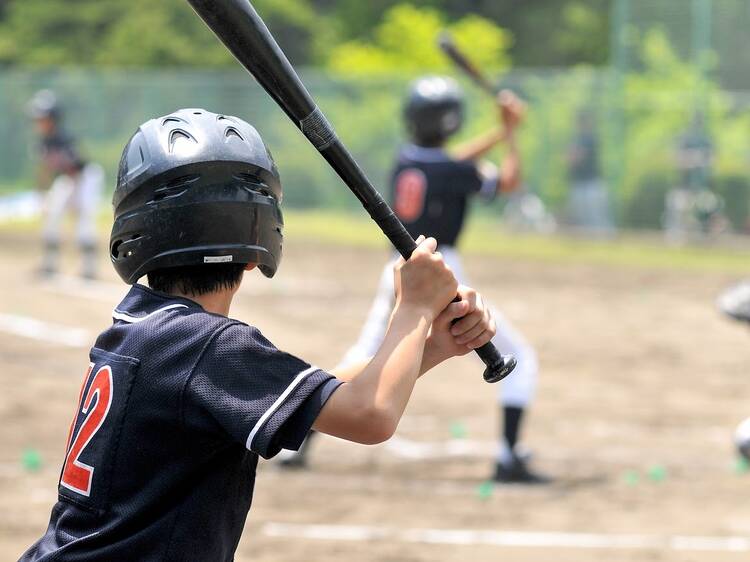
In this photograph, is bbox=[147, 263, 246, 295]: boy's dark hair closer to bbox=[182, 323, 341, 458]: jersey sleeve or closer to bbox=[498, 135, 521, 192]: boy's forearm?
bbox=[182, 323, 341, 458]: jersey sleeve

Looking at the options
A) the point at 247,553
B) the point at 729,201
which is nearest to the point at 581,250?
the point at 729,201

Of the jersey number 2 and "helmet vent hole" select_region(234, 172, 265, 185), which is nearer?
the jersey number 2

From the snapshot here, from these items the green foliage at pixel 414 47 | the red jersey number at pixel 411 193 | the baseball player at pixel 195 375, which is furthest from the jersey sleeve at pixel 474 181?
the green foliage at pixel 414 47

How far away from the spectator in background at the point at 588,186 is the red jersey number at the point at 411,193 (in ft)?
47.3

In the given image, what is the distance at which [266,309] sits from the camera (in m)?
13.1

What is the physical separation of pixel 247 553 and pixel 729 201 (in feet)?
53.0

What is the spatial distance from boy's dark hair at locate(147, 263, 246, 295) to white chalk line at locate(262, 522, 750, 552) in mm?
3400

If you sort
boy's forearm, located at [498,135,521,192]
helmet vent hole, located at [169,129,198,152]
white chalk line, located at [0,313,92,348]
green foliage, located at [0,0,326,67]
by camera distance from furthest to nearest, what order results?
green foliage, located at [0,0,326,67] < white chalk line, located at [0,313,92,348] < boy's forearm, located at [498,135,521,192] < helmet vent hole, located at [169,129,198,152]

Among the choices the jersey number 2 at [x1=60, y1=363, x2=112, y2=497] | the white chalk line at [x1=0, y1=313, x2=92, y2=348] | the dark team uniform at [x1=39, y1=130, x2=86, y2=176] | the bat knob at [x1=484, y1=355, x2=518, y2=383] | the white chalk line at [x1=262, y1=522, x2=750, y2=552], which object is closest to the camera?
the jersey number 2 at [x1=60, y1=363, x2=112, y2=497]

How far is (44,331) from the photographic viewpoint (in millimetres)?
11398

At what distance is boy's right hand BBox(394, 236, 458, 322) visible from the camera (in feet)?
8.68

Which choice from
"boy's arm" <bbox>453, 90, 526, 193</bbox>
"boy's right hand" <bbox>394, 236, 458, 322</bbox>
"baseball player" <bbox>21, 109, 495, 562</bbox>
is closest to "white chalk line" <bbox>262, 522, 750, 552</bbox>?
"boy's arm" <bbox>453, 90, 526, 193</bbox>

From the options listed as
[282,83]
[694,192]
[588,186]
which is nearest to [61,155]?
[588,186]

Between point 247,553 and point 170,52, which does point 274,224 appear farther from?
point 170,52
